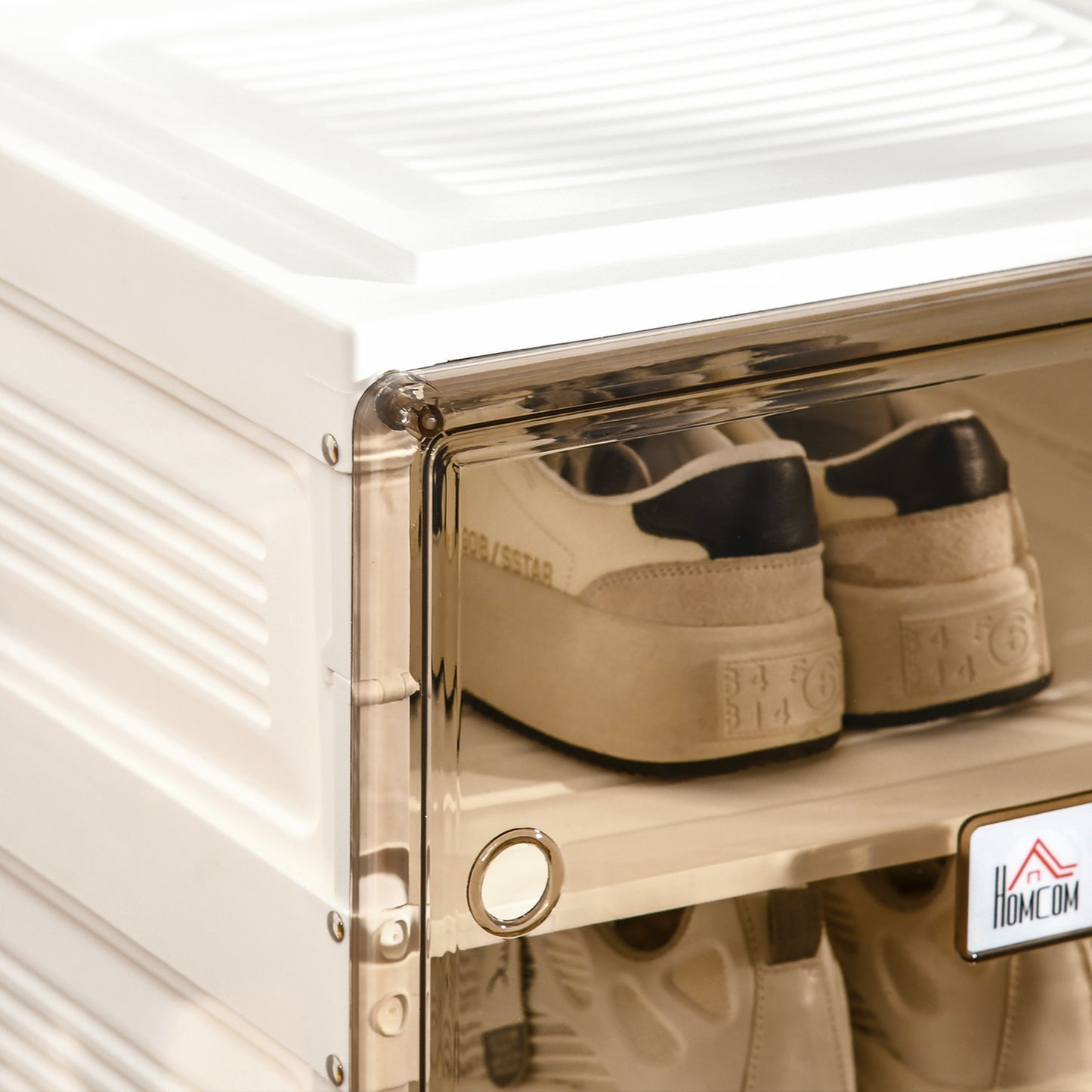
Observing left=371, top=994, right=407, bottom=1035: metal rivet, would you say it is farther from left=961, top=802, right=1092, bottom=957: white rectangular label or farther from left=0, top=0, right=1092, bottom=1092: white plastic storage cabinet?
left=961, top=802, right=1092, bottom=957: white rectangular label

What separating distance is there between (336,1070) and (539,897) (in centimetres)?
9

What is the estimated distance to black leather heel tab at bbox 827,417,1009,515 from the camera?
633 mm

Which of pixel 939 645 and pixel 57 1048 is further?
pixel 57 1048

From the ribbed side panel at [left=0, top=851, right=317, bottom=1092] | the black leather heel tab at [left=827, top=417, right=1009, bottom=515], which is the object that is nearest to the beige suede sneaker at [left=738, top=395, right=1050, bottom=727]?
the black leather heel tab at [left=827, top=417, right=1009, bottom=515]

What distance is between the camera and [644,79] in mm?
771

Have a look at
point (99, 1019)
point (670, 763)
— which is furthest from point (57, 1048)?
point (670, 763)

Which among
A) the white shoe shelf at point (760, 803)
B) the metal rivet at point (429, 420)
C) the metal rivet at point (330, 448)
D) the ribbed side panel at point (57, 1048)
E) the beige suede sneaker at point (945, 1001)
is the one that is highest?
the metal rivet at point (429, 420)

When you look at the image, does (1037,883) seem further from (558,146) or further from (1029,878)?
(558,146)

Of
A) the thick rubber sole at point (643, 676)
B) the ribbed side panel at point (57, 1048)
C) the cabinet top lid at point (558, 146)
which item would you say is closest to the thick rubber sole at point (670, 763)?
the thick rubber sole at point (643, 676)

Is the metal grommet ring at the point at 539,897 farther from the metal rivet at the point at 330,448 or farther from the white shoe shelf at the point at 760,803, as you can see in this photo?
the metal rivet at the point at 330,448

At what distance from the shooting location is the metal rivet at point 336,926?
0.61 m

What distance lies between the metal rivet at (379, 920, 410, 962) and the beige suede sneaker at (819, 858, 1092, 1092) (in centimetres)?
17

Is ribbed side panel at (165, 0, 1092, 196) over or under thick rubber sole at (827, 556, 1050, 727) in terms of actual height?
over

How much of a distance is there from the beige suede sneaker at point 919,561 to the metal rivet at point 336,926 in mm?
193
